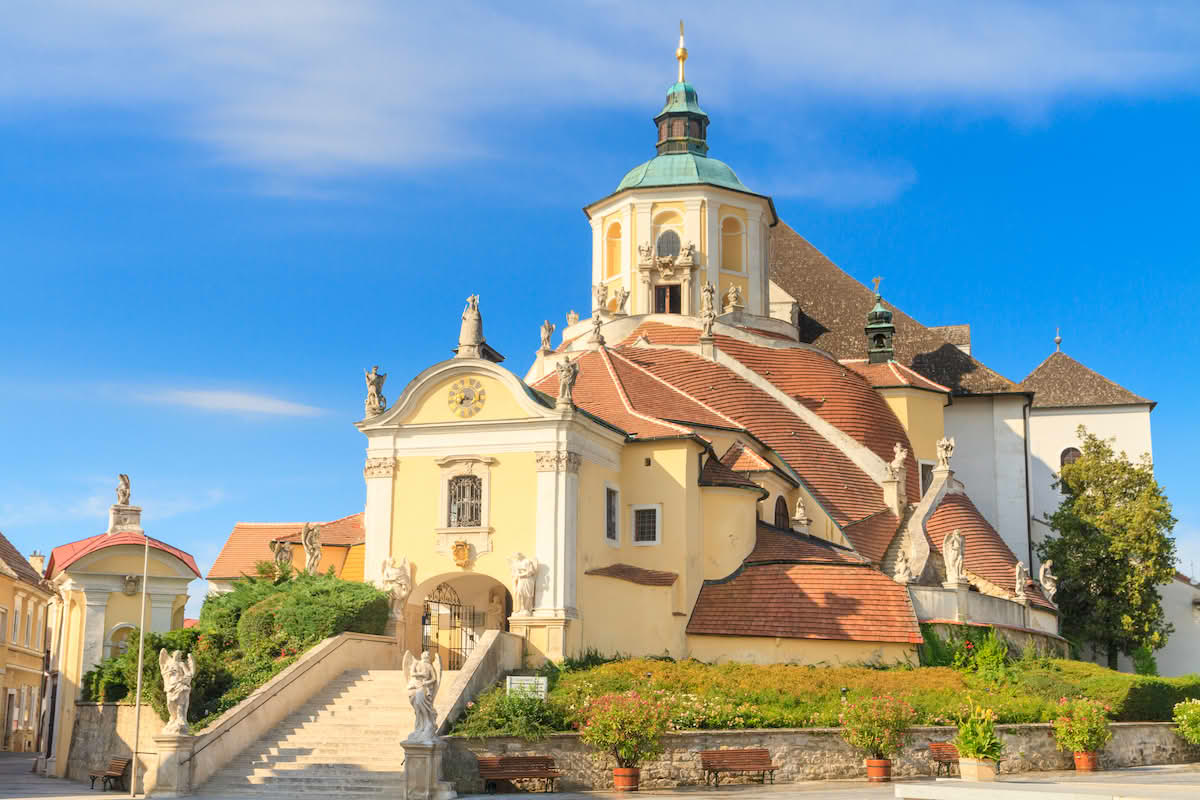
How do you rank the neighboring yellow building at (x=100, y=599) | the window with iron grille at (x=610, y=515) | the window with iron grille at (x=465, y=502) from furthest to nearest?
the window with iron grille at (x=610, y=515)
the window with iron grille at (x=465, y=502)
the neighboring yellow building at (x=100, y=599)

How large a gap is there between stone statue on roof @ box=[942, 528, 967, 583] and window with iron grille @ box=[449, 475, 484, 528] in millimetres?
12378

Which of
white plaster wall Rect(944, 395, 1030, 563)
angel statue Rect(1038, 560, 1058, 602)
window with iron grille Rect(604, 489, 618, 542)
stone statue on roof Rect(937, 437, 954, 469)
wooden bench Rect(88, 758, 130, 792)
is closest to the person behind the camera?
wooden bench Rect(88, 758, 130, 792)

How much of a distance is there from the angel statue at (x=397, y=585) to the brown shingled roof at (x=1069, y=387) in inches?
1195

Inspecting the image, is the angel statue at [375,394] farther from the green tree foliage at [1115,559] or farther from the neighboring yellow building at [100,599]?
the green tree foliage at [1115,559]

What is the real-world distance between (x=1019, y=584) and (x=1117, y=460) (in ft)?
37.8

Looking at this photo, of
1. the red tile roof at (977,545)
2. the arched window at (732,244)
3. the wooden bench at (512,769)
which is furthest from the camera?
the arched window at (732,244)

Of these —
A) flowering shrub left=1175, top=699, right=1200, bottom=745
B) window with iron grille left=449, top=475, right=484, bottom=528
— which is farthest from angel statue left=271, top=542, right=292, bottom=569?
flowering shrub left=1175, top=699, right=1200, bottom=745

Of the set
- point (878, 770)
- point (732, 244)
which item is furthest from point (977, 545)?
point (878, 770)

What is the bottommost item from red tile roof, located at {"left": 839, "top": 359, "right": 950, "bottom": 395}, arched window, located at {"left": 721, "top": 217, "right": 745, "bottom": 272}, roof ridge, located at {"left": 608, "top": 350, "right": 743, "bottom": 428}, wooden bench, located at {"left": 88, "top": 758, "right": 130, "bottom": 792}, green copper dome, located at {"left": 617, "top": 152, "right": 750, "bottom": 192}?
wooden bench, located at {"left": 88, "top": 758, "right": 130, "bottom": 792}

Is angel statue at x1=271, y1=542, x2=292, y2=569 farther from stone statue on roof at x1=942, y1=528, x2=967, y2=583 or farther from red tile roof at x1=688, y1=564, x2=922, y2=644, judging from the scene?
stone statue on roof at x1=942, y1=528, x2=967, y2=583

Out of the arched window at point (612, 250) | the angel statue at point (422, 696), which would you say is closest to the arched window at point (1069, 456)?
the arched window at point (612, 250)

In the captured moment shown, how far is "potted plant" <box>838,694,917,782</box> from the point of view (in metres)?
27.1

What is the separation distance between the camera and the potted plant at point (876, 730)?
27125 millimetres

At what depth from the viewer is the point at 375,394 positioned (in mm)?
35875
